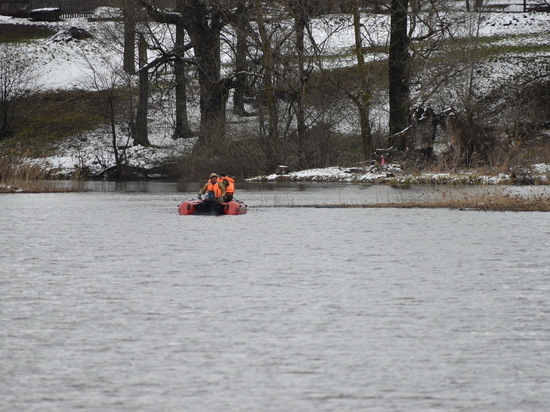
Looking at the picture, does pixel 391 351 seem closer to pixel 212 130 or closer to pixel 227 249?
pixel 227 249

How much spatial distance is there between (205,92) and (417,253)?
28.8 metres

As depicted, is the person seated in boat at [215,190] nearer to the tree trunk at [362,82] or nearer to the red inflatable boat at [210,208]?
the red inflatable boat at [210,208]

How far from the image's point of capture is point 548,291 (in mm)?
11633

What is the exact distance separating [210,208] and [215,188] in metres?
0.62

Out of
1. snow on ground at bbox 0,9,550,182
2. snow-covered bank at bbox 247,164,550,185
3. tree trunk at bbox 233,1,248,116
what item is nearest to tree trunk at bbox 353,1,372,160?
snow on ground at bbox 0,9,550,182

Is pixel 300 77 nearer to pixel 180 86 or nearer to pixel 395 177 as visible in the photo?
pixel 395 177

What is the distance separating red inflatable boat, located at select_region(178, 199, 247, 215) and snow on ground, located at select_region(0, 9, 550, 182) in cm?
1491

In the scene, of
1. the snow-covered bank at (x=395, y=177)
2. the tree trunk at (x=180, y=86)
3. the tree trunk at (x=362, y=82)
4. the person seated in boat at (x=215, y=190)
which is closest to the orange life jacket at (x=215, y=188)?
the person seated in boat at (x=215, y=190)

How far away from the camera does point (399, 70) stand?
135 feet

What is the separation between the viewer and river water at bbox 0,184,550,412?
730 cm

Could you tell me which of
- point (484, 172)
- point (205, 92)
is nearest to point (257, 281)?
point (484, 172)

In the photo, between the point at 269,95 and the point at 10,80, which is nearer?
the point at 269,95

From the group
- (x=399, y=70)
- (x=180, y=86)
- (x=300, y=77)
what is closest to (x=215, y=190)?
(x=300, y=77)

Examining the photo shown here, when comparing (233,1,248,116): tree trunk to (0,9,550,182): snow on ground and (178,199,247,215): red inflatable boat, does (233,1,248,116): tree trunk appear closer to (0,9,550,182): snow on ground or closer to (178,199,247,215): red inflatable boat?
(0,9,550,182): snow on ground
